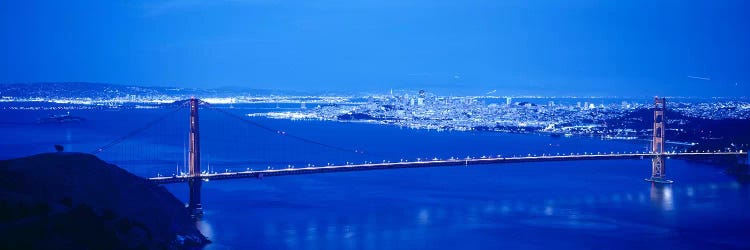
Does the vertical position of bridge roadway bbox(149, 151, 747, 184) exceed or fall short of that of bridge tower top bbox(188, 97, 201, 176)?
it falls short

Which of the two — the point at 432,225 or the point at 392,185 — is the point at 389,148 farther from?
the point at 432,225

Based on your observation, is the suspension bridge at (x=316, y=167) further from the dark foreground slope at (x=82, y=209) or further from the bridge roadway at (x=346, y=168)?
the dark foreground slope at (x=82, y=209)

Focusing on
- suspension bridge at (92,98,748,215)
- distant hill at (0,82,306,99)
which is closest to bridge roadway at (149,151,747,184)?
suspension bridge at (92,98,748,215)

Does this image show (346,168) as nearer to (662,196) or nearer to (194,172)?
(194,172)

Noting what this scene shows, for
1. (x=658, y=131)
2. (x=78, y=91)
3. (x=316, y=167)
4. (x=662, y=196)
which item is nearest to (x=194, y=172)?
(x=316, y=167)

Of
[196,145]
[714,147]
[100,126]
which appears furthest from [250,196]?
[100,126]

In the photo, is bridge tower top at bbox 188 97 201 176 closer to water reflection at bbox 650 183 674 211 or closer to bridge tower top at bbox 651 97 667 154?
water reflection at bbox 650 183 674 211
